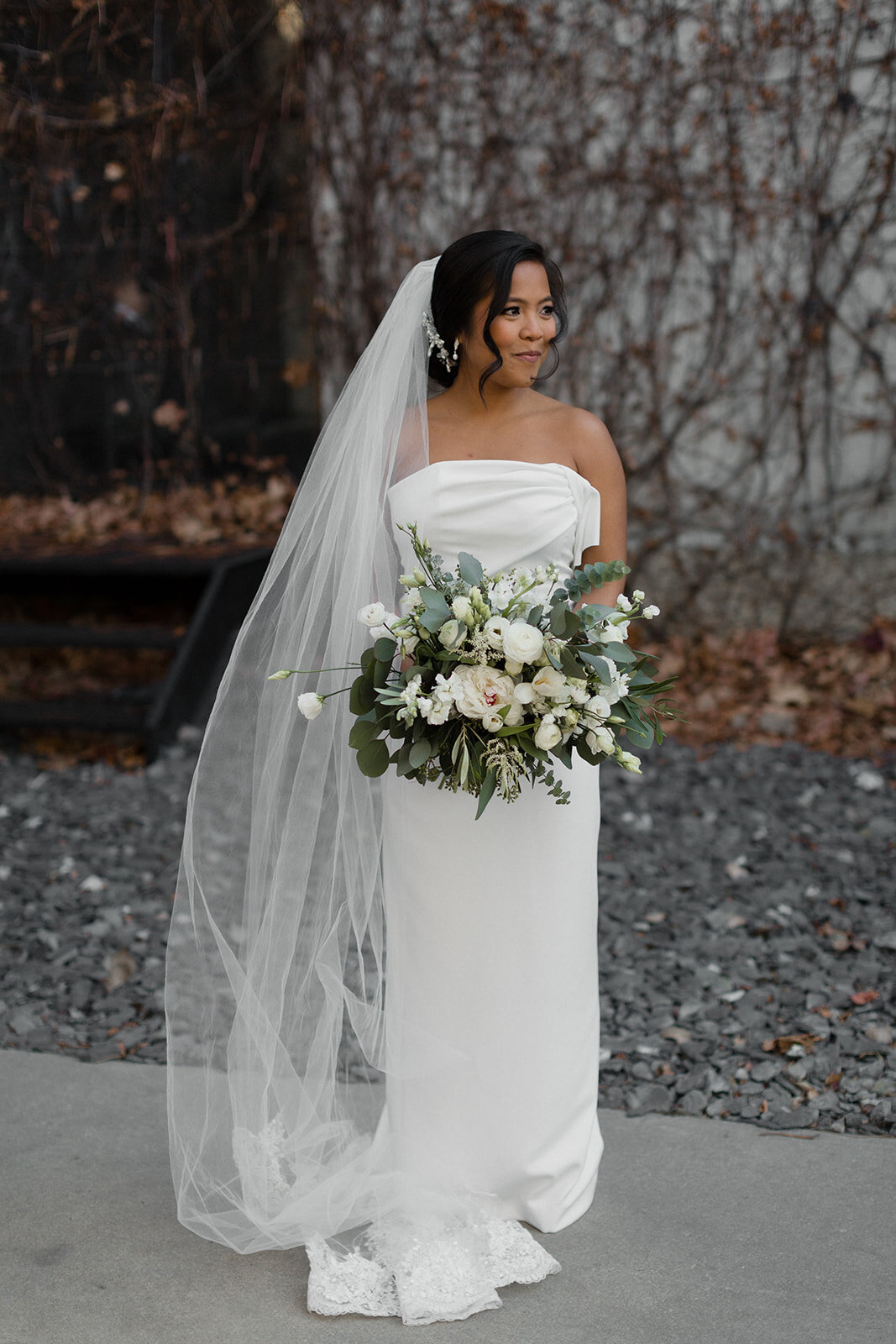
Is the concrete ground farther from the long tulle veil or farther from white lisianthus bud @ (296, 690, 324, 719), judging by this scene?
white lisianthus bud @ (296, 690, 324, 719)

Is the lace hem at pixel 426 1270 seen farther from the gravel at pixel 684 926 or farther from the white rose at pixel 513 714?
the white rose at pixel 513 714

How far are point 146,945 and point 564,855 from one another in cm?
190

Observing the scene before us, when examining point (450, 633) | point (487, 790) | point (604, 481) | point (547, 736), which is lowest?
point (487, 790)

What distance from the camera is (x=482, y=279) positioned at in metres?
2.54

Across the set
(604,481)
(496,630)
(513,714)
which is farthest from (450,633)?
(604,481)

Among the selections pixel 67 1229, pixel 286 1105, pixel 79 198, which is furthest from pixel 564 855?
pixel 79 198

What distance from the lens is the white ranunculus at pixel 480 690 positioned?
2.24m

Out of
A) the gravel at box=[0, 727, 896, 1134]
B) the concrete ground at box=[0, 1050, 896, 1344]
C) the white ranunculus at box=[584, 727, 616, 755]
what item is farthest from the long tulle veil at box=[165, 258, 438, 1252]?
the gravel at box=[0, 727, 896, 1134]

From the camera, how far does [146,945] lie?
4.01 meters

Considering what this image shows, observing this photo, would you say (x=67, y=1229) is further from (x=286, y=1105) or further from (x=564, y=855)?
(x=564, y=855)

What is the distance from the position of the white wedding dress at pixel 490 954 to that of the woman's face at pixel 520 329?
0.63 feet

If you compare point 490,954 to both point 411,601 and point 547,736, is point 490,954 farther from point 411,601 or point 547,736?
point 411,601

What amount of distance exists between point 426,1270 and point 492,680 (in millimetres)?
1143

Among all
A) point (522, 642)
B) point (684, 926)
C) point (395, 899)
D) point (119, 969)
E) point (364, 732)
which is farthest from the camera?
Answer: point (684, 926)
